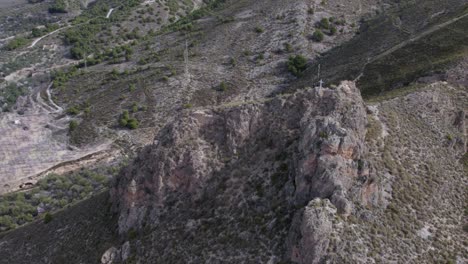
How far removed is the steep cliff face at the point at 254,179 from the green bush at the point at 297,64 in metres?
43.5

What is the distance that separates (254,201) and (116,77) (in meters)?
62.5

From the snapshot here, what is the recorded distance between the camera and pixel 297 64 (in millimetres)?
78688

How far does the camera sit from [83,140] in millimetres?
68688

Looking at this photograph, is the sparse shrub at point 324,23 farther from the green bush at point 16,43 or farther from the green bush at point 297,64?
the green bush at point 16,43

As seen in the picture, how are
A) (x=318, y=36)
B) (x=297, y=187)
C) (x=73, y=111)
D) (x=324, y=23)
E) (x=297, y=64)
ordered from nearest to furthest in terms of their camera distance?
1. (x=297, y=187)
2. (x=73, y=111)
3. (x=297, y=64)
4. (x=318, y=36)
5. (x=324, y=23)

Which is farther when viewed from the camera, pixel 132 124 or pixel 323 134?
pixel 132 124

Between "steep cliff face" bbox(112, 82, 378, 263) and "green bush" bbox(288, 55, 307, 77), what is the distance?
43468 mm

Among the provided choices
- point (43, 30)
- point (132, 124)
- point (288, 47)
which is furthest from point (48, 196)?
point (43, 30)

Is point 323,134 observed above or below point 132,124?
above

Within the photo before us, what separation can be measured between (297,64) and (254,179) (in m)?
50.7

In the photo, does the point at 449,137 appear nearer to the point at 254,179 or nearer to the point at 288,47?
the point at 254,179

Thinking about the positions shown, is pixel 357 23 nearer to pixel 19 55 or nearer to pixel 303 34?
pixel 303 34

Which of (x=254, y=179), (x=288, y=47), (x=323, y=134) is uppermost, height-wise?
(x=323, y=134)

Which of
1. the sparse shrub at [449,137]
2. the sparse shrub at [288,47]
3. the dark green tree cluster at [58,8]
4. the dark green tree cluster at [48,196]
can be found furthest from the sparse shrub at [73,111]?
A: the dark green tree cluster at [58,8]
